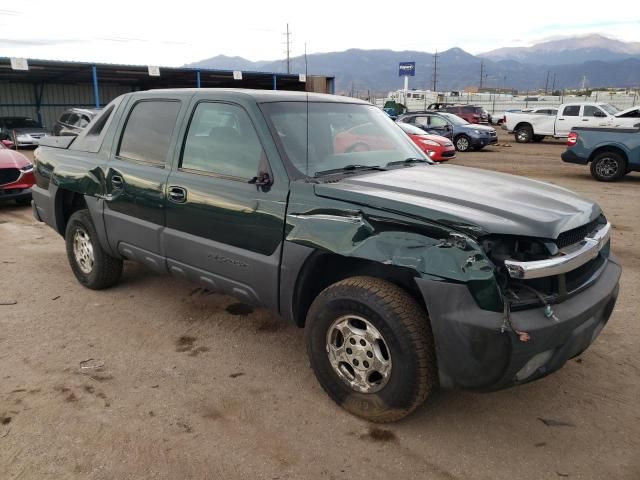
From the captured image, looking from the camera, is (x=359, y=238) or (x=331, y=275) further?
(x=331, y=275)

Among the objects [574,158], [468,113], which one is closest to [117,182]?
[574,158]

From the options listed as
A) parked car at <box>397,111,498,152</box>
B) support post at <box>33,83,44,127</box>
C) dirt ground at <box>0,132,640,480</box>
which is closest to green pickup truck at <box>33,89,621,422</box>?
dirt ground at <box>0,132,640,480</box>

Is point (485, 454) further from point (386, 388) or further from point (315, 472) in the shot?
point (315, 472)

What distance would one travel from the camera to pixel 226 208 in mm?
3369

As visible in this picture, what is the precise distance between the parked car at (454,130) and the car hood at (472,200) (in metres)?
17.3

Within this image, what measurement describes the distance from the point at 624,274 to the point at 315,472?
440 centimetres

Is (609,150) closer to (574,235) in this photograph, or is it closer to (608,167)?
(608,167)

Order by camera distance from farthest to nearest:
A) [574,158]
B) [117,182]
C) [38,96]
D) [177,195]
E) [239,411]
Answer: [38,96]
[574,158]
[117,182]
[177,195]
[239,411]

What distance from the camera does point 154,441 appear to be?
2.77 metres

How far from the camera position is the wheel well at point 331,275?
9.28ft

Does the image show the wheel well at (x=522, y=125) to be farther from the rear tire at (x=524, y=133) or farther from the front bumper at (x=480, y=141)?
the front bumper at (x=480, y=141)

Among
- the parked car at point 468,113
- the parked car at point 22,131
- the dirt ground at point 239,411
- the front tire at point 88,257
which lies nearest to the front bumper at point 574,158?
the dirt ground at point 239,411

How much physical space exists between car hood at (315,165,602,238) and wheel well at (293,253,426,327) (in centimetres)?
35

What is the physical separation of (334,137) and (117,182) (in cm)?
190
